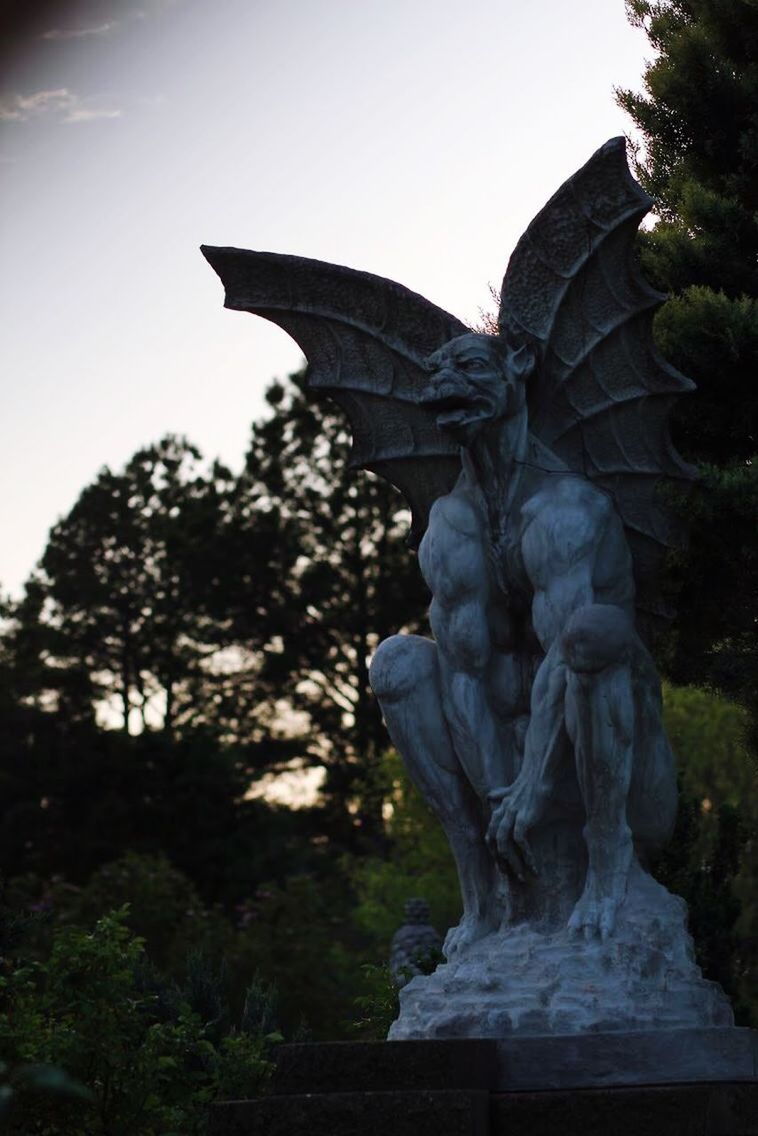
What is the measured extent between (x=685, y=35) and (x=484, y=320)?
195cm

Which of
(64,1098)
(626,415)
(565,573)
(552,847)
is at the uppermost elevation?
(626,415)

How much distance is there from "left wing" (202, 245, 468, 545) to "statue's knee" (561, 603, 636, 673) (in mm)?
1279

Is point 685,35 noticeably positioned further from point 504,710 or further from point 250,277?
point 504,710

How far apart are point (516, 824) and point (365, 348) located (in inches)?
85.8

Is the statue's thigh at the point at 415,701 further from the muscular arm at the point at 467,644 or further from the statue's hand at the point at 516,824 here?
the statue's hand at the point at 516,824

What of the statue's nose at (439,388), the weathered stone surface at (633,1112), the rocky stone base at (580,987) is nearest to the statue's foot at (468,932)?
the rocky stone base at (580,987)

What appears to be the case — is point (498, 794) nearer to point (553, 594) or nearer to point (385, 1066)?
point (553, 594)

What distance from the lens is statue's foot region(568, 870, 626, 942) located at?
657 cm

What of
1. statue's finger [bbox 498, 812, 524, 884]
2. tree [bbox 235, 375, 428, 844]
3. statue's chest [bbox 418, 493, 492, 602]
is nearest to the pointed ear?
statue's chest [bbox 418, 493, 492, 602]

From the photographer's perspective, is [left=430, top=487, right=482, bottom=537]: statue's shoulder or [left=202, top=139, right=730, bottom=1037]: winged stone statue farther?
[left=430, top=487, right=482, bottom=537]: statue's shoulder

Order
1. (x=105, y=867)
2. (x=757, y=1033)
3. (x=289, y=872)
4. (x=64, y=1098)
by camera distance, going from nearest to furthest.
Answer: (x=757, y=1033)
(x=64, y=1098)
(x=105, y=867)
(x=289, y=872)

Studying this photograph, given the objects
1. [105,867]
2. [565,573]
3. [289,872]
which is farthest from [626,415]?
[289,872]

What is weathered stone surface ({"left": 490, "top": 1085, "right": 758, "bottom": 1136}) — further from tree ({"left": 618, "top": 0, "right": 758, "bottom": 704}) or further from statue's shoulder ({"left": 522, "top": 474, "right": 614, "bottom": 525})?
tree ({"left": 618, "top": 0, "right": 758, "bottom": 704})

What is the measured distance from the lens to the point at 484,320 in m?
9.96
